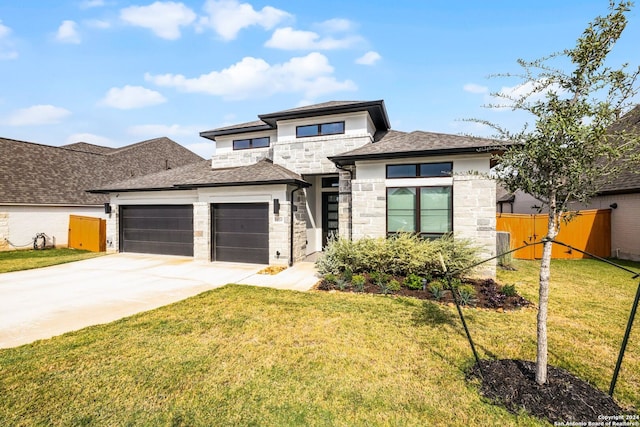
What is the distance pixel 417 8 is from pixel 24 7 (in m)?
12.5

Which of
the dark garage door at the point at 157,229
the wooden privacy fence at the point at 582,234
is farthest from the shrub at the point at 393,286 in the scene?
the dark garage door at the point at 157,229

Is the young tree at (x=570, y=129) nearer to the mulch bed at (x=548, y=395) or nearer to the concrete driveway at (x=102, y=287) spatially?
the mulch bed at (x=548, y=395)

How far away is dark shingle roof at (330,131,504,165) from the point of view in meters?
8.16

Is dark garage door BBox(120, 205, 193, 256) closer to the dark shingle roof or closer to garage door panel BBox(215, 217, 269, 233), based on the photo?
garage door panel BBox(215, 217, 269, 233)

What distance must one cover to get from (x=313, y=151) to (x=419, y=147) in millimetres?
4620

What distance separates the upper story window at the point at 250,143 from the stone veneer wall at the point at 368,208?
671 centimetres

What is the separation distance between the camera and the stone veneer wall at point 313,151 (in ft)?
36.5

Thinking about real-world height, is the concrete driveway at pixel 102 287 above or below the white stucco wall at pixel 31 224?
below

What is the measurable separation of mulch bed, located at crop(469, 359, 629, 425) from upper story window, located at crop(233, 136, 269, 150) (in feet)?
42.7

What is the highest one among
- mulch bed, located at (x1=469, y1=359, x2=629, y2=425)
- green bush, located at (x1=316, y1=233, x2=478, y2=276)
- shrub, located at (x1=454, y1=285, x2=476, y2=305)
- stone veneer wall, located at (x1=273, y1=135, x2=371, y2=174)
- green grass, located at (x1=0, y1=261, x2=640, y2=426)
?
stone veneer wall, located at (x1=273, y1=135, x2=371, y2=174)

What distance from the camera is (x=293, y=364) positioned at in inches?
150

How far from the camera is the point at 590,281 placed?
26.8ft

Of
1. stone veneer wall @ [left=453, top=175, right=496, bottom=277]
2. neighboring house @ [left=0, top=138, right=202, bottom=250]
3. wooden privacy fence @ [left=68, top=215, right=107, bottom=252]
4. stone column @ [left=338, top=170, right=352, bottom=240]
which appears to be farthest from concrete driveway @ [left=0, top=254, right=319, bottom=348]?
neighboring house @ [left=0, top=138, right=202, bottom=250]

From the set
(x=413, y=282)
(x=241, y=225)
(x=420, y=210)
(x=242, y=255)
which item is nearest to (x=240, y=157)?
(x=241, y=225)
